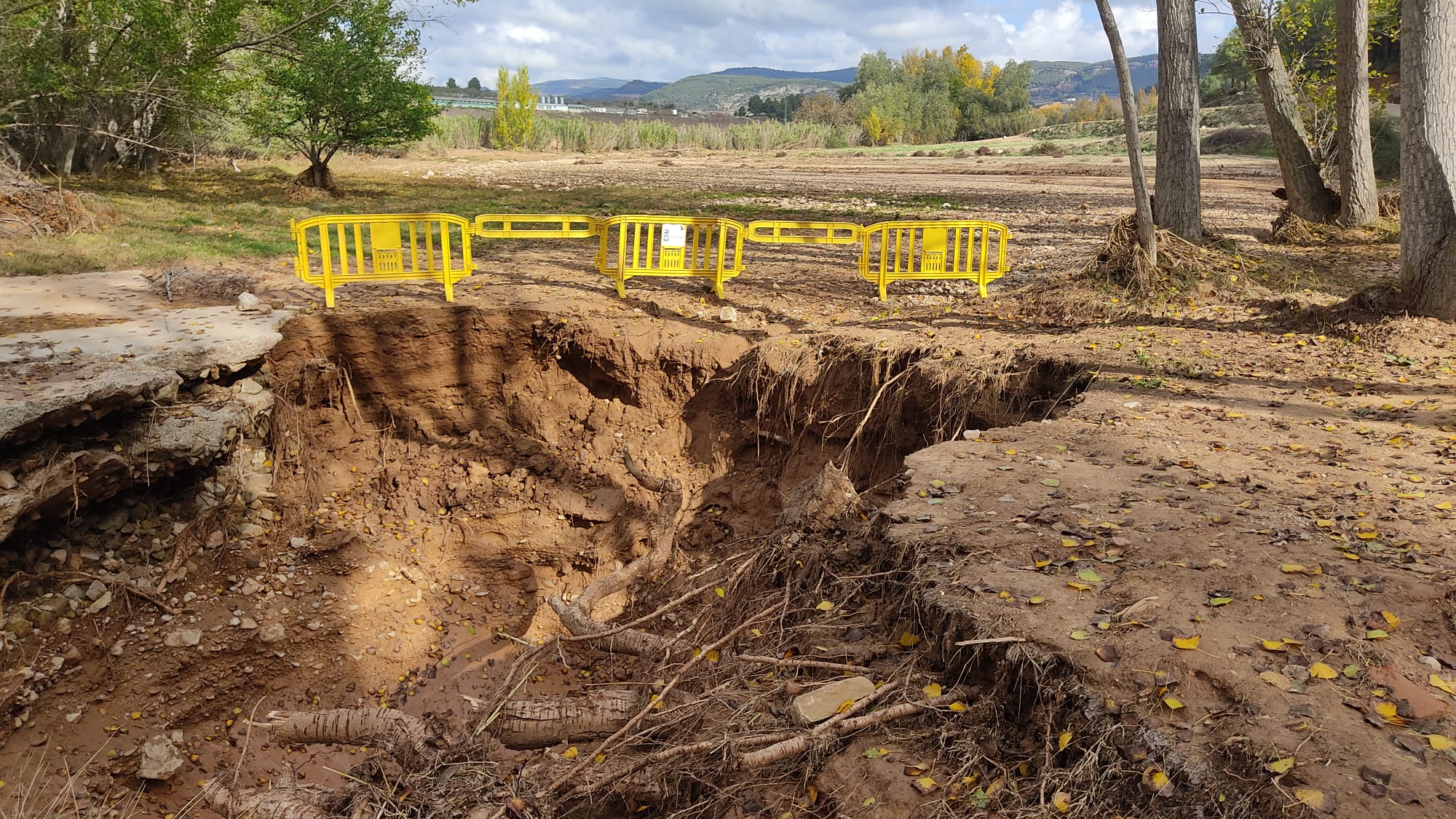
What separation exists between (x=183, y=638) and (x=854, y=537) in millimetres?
4582

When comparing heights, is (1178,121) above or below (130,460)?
above

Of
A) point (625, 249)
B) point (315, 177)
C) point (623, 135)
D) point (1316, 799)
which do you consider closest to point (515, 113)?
point (623, 135)

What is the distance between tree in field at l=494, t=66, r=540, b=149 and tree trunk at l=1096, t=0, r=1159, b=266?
103ft

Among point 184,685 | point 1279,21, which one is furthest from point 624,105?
point 184,685

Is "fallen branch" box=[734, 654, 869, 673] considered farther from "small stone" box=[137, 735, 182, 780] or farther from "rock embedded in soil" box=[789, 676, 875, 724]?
"small stone" box=[137, 735, 182, 780]

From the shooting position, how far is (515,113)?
36.9m

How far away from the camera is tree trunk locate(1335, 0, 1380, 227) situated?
1088 cm

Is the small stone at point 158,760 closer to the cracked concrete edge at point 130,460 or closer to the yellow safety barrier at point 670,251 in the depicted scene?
the cracked concrete edge at point 130,460

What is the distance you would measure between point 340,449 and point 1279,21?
Result: 1322cm

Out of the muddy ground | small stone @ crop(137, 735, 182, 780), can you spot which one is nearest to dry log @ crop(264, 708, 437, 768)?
the muddy ground

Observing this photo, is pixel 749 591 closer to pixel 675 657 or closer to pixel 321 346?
pixel 675 657

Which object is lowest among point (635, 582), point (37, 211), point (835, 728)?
point (635, 582)

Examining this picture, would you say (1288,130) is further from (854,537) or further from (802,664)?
(802,664)

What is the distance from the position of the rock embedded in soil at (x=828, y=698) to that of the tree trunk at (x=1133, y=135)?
6.63 m
